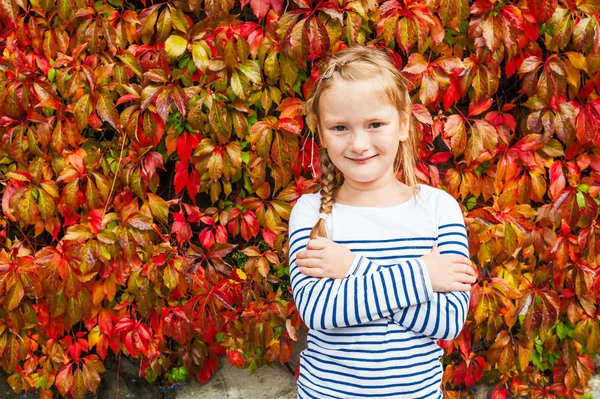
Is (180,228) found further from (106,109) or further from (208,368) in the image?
(208,368)

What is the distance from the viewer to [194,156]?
6.53ft

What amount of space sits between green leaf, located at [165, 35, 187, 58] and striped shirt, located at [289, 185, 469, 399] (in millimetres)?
782

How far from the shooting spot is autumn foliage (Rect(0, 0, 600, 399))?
1917 mm

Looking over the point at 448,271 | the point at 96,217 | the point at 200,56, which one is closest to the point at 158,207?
the point at 96,217

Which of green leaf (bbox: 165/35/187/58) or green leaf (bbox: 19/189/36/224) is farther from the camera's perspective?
green leaf (bbox: 19/189/36/224)

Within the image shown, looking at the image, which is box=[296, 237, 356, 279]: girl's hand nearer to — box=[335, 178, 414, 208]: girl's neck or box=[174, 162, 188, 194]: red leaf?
box=[335, 178, 414, 208]: girl's neck

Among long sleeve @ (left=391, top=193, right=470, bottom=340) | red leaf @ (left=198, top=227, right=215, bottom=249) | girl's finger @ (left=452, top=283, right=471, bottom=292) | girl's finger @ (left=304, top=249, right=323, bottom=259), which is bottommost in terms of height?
red leaf @ (left=198, top=227, right=215, bottom=249)

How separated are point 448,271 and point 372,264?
0.55 feet

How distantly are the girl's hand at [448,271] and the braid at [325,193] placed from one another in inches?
9.8

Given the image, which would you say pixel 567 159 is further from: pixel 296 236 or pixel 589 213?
pixel 296 236

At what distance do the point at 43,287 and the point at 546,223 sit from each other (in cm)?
181

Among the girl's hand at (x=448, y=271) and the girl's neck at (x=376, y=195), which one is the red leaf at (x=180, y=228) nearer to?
the girl's neck at (x=376, y=195)

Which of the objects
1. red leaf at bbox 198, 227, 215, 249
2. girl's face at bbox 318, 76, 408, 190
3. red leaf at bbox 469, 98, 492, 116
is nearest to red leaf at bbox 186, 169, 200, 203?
red leaf at bbox 198, 227, 215, 249

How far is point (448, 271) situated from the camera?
1291mm
